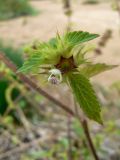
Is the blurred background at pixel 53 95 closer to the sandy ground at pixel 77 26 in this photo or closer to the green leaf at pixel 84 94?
the sandy ground at pixel 77 26

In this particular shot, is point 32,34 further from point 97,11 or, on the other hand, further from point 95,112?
point 95,112

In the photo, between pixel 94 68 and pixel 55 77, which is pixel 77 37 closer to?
pixel 55 77

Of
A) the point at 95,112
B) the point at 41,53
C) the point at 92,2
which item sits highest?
the point at 41,53

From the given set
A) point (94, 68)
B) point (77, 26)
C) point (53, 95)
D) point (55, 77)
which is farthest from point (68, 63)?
point (77, 26)

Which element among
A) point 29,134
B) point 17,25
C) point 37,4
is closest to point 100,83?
point 29,134

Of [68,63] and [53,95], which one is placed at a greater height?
[68,63]

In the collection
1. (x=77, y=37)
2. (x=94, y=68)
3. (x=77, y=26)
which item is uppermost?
(x=77, y=37)
